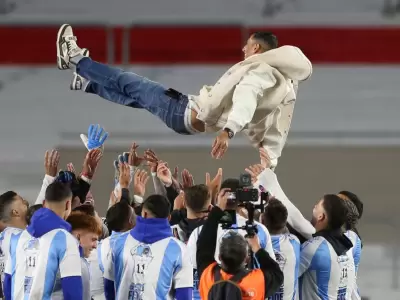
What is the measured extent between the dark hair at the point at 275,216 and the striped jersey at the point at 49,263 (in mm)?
994

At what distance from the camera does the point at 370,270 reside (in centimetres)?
820

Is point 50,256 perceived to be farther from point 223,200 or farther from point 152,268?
point 223,200

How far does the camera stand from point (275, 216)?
15.3ft

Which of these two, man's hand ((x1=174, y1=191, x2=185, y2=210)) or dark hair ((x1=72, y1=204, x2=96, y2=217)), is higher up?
man's hand ((x1=174, y1=191, x2=185, y2=210))

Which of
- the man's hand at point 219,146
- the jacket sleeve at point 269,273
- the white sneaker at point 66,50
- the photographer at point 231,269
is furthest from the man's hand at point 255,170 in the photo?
the white sneaker at point 66,50

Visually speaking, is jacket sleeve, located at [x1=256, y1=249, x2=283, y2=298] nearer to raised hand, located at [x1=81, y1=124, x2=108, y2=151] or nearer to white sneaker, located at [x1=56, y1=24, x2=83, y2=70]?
white sneaker, located at [x1=56, y1=24, x2=83, y2=70]

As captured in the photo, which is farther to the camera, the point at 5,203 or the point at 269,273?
the point at 5,203

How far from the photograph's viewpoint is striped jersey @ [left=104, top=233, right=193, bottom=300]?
167 inches

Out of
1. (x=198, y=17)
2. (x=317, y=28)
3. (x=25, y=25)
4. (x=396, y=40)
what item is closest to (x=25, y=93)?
(x=25, y=25)

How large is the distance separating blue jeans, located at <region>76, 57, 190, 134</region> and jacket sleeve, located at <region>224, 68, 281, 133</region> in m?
0.45

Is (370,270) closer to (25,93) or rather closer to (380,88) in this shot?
(380,88)

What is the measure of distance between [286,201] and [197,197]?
0.42 m

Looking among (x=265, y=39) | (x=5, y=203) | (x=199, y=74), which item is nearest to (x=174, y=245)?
(x=5, y=203)

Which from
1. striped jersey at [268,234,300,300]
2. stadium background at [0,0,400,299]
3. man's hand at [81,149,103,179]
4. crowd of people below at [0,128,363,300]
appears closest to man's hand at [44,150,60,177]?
crowd of people below at [0,128,363,300]
